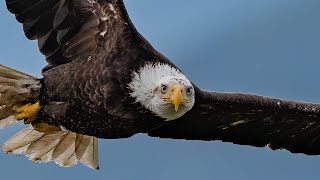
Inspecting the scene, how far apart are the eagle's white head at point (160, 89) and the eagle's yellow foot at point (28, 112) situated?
1.23 meters

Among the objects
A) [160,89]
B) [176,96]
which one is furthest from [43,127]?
[176,96]

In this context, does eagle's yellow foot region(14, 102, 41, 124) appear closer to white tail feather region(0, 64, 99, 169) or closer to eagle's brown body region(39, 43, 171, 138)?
eagle's brown body region(39, 43, 171, 138)

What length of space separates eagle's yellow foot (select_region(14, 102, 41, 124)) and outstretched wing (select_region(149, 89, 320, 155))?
47.1 inches

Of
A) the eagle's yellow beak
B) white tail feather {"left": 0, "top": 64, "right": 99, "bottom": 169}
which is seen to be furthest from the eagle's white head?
white tail feather {"left": 0, "top": 64, "right": 99, "bottom": 169}

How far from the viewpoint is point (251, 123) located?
9.83 metres

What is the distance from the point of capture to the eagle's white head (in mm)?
8086

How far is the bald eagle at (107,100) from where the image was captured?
27.0 ft

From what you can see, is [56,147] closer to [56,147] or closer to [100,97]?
[56,147]

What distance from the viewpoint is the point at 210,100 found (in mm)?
9227

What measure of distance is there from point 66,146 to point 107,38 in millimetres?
2006

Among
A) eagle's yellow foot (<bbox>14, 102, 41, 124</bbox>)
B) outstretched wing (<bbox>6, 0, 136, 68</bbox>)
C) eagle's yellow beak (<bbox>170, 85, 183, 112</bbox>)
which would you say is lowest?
eagle's yellow foot (<bbox>14, 102, 41, 124</bbox>)

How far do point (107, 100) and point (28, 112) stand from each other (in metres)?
1.15

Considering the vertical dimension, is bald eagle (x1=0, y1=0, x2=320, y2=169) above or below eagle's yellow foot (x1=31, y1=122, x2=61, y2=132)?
above

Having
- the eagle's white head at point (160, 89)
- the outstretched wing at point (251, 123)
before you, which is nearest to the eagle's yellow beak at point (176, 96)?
the eagle's white head at point (160, 89)
